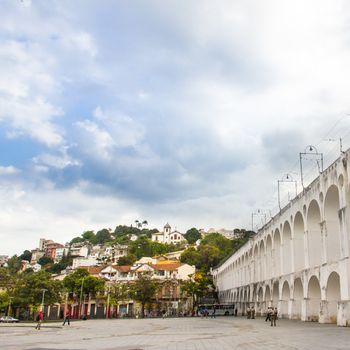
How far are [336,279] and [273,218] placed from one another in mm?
18381

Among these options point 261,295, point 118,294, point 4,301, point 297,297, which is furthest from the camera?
point 118,294

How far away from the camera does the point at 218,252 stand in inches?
4547

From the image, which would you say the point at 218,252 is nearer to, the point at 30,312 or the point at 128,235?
the point at 30,312

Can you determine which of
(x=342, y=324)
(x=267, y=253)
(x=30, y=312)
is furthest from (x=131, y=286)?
(x=342, y=324)

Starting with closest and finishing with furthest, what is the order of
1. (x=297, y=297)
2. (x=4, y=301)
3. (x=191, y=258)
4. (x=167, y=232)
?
(x=297, y=297) < (x=4, y=301) < (x=191, y=258) < (x=167, y=232)

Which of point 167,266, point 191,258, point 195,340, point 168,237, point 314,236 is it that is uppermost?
point 168,237

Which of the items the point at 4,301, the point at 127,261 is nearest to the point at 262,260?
the point at 4,301

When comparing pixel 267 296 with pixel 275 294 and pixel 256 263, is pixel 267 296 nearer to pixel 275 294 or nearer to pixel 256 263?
pixel 275 294

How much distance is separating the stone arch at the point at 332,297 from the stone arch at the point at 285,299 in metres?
11.2

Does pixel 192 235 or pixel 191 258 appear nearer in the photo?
pixel 191 258

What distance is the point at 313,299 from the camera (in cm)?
3306

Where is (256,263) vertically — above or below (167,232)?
below

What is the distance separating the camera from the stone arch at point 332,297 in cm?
2891

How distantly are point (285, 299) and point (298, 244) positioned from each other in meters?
6.53
